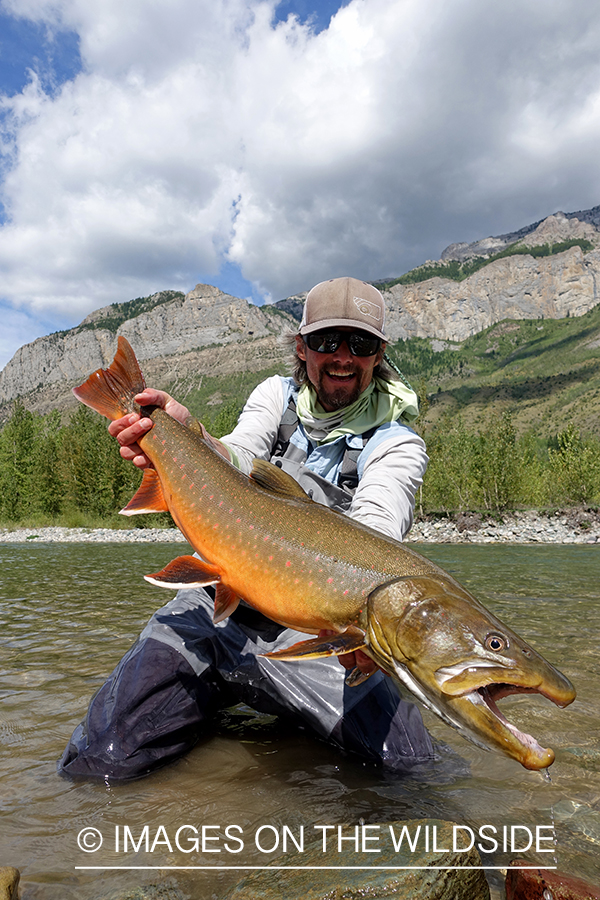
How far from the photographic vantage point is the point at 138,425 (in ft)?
10.6

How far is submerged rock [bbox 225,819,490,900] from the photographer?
5.55 ft

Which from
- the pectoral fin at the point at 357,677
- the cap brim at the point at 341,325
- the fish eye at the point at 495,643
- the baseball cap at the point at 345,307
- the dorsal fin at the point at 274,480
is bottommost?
the pectoral fin at the point at 357,677

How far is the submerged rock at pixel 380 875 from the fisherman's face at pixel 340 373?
8.45ft

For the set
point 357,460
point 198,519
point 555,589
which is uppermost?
point 357,460

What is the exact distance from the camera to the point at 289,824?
7.85 feet

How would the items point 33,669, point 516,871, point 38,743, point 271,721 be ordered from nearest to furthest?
point 516,871, point 38,743, point 271,721, point 33,669

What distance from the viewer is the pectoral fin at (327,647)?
2033mm

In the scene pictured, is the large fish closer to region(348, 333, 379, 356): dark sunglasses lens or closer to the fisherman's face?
the fisherman's face

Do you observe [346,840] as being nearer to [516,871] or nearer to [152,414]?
[516,871]

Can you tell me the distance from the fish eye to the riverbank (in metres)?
29.0

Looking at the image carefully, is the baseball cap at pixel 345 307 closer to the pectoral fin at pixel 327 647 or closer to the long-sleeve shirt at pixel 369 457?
the long-sleeve shirt at pixel 369 457

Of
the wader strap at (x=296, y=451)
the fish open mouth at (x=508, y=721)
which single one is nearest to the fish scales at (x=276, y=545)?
the fish open mouth at (x=508, y=721)

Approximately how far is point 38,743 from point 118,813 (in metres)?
1.12

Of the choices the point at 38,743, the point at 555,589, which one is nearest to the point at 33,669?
the point at 38,743
